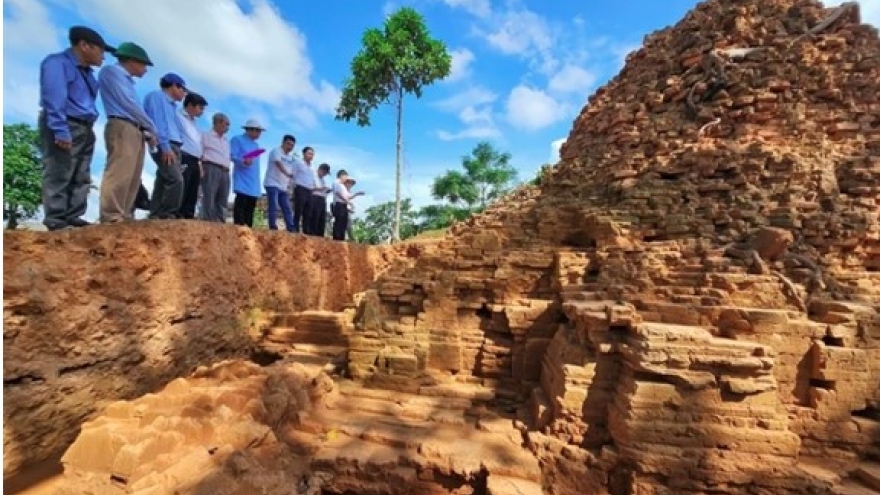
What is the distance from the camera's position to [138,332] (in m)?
4.46

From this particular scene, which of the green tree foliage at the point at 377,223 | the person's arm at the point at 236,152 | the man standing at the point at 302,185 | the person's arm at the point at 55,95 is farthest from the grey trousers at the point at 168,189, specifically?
the green tree foliage at the point at 377,223

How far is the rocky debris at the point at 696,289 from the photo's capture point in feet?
13.5

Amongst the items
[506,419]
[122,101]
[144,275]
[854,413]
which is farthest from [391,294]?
[854,413]

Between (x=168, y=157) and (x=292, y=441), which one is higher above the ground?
(x=168, y=157)

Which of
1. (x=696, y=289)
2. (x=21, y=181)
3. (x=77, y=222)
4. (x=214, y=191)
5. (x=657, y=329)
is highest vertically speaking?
(x=21, y=181)

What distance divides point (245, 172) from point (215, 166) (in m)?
0.81

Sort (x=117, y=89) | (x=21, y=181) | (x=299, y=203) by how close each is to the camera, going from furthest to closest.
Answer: (x=21, y=181) < (x=299, y=203) < (x=117, y=89)

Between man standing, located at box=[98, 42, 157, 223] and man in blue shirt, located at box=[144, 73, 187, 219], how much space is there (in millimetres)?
410

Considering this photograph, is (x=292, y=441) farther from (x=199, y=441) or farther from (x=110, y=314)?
(x=110, y=314)

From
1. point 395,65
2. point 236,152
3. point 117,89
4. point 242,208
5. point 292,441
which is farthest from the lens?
point 395,65

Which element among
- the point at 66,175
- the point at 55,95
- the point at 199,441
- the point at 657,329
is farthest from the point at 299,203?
the point at 657,329

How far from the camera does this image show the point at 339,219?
10.8 m

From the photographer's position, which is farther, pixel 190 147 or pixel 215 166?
pixel 215 166

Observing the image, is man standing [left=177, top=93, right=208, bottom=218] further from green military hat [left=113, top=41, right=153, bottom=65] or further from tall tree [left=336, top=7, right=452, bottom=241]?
tall tree [left=336, top=7, right=452, bottom=241]
